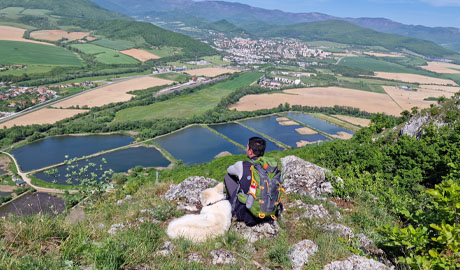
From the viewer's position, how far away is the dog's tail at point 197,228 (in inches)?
185

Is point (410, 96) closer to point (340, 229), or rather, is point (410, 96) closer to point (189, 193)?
point (340, 229)

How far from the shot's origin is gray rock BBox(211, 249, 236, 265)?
4059mm

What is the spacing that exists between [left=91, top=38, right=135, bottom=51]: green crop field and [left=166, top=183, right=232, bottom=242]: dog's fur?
16344 cm

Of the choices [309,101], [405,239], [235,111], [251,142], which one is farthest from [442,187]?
[309,101]

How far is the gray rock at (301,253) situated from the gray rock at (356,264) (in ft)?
1.31

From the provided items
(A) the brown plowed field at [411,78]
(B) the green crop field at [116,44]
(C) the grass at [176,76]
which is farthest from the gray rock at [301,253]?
(B) the green crop field at [116,44]

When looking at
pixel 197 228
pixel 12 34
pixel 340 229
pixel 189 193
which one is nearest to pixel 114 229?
pixel 197 228

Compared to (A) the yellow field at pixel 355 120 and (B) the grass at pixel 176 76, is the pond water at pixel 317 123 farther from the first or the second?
(B) the grass at pixel 176 76

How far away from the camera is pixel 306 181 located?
8281 millimetres

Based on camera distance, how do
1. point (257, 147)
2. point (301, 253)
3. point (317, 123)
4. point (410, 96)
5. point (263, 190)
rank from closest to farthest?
point (301, 253)
point (263, 190)
point (257, 147)
point (317, 123)
point (410, 96)

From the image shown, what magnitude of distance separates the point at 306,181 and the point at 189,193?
3.80 m

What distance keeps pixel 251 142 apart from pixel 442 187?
310 cm

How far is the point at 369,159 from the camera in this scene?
1311cm

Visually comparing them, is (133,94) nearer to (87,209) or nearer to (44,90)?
(44,90)
